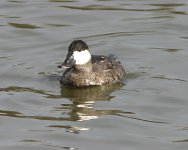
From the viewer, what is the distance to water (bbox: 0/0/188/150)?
11.1m

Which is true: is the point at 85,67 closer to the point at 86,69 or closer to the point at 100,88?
the point at 86,69

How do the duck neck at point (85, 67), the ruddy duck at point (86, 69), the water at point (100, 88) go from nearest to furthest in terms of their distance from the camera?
the water at point (100, 88) < the ruddy duck at point (86, 69) < the duck neck at point (85, 67)

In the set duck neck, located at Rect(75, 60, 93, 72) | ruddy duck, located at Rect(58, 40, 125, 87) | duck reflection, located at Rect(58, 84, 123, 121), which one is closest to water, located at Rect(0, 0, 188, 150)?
duck reflection, located at Rect(58, 84, 123, 121)

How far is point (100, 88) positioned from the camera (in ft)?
45.7

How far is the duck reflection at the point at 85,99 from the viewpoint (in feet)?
40.2

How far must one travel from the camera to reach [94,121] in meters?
11.8

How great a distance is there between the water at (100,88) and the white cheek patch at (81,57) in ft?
1.57

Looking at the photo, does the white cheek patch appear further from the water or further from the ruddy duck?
the water

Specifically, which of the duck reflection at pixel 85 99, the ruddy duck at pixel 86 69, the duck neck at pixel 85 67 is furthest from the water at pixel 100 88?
the duck neck at pixel 85 67

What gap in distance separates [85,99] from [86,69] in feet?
2.99

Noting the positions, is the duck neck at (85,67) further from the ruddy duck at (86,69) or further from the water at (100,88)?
the water at (100,88)

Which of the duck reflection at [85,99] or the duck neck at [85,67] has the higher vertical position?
the duck neck at [85,67]

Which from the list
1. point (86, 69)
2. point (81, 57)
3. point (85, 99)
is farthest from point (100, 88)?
point (85, 99)

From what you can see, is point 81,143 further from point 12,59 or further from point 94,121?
point 12,59
